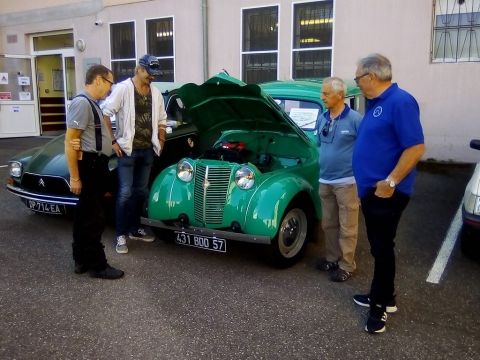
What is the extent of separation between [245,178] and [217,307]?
1.15 meters

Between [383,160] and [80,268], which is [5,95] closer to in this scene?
[80,268]

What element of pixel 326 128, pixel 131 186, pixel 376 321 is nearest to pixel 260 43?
pixel 131 186

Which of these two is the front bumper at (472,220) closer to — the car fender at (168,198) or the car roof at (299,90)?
the car roof at (299,90)

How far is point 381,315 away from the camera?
10.6 ft

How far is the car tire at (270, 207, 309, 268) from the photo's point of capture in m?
4.16

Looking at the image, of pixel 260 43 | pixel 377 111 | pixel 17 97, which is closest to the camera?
pixel 377 111

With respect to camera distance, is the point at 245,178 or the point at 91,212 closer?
the point at 91,212

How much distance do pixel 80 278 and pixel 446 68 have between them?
24.0ft

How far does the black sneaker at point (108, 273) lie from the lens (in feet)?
13.4

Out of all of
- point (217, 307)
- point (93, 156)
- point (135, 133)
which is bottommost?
Result: point (217, 307)

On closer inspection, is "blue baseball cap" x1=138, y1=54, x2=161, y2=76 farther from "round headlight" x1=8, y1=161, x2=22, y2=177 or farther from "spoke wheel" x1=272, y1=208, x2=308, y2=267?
"round headlight" x1=8, y1=161, x2=22, y2=177

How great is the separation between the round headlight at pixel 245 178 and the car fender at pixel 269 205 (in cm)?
9

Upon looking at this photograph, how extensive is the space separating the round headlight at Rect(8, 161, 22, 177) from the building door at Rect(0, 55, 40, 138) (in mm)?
8625

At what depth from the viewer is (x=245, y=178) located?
13.7 feet
